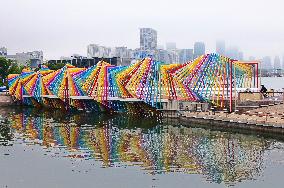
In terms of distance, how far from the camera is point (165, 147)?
47.4 metres

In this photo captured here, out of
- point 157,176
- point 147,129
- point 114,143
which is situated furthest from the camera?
point 147,129

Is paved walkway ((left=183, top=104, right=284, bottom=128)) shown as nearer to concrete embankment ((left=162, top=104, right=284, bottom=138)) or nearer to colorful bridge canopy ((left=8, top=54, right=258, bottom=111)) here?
concrete embankment ((left=162, top=104, right=284, bottom=138))

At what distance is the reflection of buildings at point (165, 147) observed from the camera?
1491 inches

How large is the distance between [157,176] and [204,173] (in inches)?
146

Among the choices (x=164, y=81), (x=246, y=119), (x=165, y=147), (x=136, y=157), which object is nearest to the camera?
(x=136, y=157)

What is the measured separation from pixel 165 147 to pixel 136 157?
575cm

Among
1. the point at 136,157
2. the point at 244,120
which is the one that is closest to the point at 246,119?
the point at 244,120

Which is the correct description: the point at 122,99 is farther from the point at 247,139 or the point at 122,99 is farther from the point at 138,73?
the point at 247,139

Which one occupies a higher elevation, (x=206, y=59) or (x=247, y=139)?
(x=206, y=59)

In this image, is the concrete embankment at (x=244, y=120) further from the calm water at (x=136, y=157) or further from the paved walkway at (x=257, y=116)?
the calm water at (x=136, y=157)

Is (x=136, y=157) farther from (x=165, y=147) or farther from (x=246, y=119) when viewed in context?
(x=246, y=119)

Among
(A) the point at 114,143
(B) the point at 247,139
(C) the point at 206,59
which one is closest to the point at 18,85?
(C) the point at 206,59

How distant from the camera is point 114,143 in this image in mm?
Result: 50312

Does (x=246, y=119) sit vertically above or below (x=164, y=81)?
below
